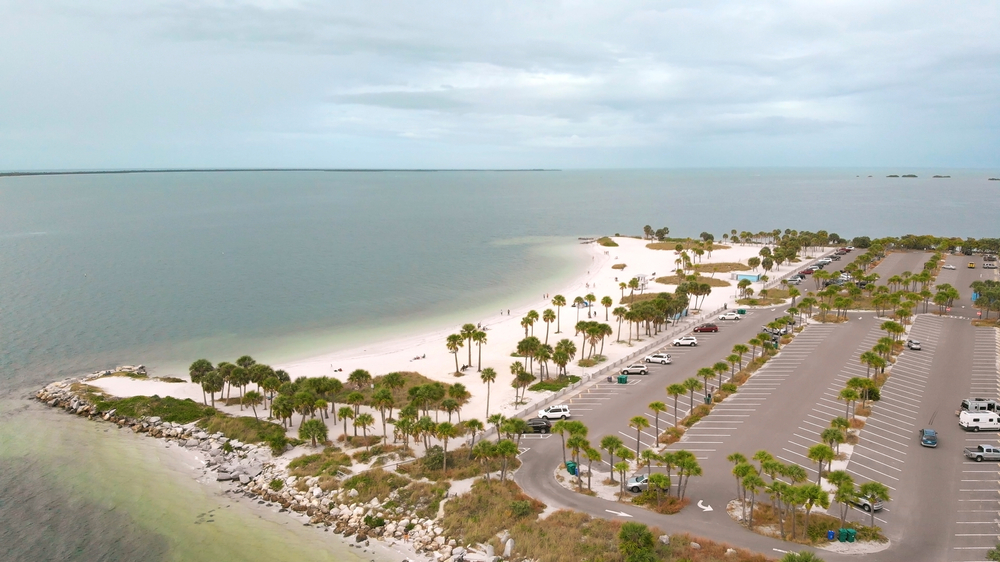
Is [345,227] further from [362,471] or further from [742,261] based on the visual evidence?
[362,471]

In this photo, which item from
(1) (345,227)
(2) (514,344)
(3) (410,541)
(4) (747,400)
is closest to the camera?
(3) (410,541)

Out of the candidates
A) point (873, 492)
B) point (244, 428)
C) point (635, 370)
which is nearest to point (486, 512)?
point (873, 492)

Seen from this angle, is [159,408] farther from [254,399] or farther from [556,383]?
[556,383]

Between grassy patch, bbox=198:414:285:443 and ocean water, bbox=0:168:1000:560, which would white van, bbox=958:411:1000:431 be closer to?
ocean water, bbox=0:168:1000:560

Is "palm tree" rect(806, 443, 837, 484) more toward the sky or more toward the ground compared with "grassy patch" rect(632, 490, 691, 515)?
more toward the sky

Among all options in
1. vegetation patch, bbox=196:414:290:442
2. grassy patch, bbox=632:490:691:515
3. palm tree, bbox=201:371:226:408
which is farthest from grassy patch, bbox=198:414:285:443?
grassy patch, bbox=632:490:691:515

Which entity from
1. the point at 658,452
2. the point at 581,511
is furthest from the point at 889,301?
the point at 581,511

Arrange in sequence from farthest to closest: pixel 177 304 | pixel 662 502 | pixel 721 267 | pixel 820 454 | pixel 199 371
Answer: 1. pixel 721 267
2. pixel 177 304
3. pixel 199 371
4. pixel 662 502
5. pixel 820 454
